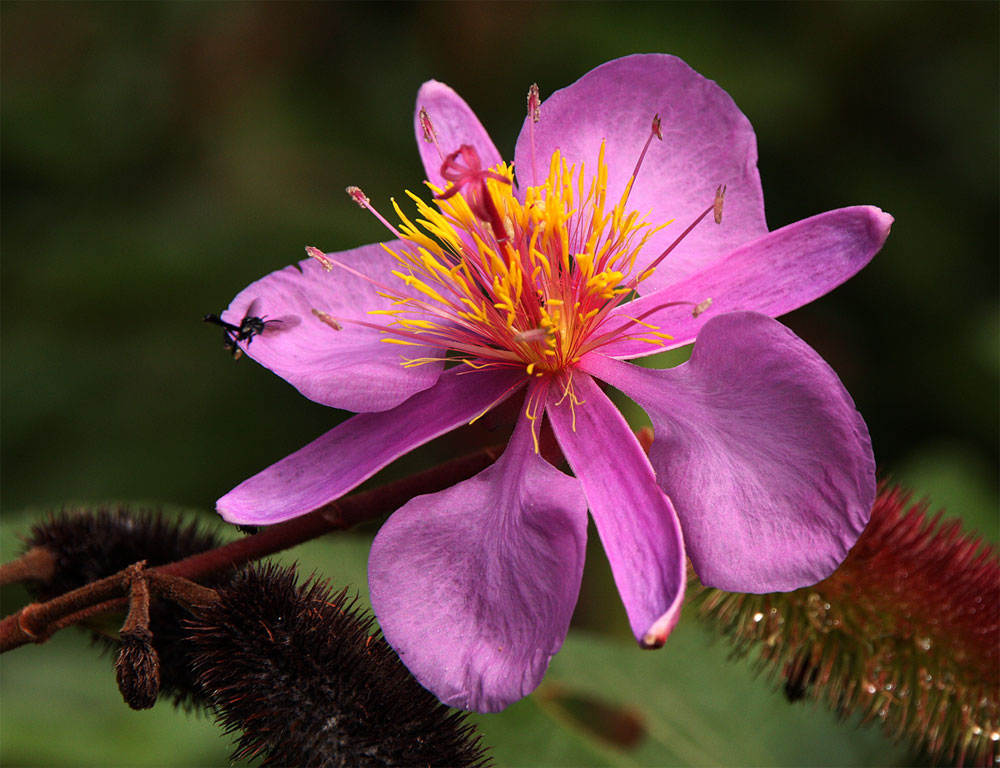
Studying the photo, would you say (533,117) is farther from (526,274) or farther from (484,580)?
(484,580)

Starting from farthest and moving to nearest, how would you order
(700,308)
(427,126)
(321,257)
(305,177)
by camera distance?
(305,177)
(427,126)
(321,257)
(700,308)

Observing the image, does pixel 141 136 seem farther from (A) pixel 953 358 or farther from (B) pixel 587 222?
(A) pixel 953 358

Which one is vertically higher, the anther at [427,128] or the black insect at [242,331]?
the anther at [427,128]

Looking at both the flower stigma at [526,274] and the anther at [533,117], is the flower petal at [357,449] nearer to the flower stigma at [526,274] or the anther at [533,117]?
the flower stigma at [526,274]

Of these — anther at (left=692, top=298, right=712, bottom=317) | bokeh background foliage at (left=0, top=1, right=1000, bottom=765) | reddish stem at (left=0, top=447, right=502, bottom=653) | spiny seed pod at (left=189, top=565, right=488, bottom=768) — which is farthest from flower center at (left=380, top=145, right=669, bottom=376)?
bokeh background foliage at (left=0, top=1, right=1000, bottom=765)

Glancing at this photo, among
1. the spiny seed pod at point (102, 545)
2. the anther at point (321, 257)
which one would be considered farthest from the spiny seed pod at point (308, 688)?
the anther at point (321, 257)

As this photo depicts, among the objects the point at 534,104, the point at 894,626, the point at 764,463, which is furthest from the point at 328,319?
the point at 894,626

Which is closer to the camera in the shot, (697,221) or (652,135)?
(697,221)

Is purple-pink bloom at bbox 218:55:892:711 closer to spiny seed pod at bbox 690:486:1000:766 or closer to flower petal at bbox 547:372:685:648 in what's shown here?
flower petal at bbox 547:372:685:648
